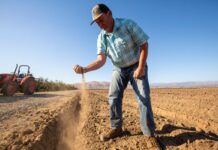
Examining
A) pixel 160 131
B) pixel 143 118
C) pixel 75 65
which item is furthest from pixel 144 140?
pixel 75 65

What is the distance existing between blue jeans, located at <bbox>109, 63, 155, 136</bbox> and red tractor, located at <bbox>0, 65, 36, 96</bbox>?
1169cm

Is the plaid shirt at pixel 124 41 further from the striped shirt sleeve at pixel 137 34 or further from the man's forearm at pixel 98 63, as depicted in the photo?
the man's forearm at pixel 98 63

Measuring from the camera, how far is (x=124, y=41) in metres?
4.04

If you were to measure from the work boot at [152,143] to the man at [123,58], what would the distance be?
0.02 metres

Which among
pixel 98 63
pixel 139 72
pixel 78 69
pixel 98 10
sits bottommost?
pixel 139 72

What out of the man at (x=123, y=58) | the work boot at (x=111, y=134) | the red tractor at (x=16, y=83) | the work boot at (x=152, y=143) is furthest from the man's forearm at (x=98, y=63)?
the red tractor at (x=16, y=83)

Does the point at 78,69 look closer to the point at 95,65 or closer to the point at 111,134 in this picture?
the point at 95,65

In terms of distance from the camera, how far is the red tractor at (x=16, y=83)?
15.0 m

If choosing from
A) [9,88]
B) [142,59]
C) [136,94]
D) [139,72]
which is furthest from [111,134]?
[9,88]

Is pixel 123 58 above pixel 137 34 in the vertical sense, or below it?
below

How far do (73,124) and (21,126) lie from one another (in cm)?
150

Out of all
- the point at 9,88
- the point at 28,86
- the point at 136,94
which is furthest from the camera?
the point at 28,86

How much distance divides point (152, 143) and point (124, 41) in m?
1.44

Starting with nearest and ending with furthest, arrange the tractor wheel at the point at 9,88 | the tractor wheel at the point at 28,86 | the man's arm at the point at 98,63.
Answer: the man's arm at the point at 98,63 < the tractor wheel at the point at 9,88 < the tractor wheel at the point at 28,86
